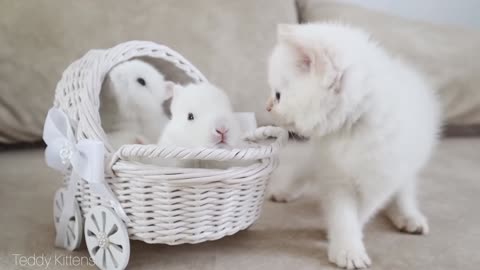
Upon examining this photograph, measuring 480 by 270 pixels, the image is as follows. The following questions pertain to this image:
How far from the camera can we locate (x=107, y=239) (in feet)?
3.38

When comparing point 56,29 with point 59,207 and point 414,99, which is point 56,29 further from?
point 414,99

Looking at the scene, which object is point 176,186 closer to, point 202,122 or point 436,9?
point 202,122

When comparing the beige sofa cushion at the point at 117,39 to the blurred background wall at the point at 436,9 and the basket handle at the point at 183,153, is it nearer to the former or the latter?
the blurred background wall at the point at 436,9

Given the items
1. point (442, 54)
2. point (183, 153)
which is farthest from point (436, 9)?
point (183, 153)

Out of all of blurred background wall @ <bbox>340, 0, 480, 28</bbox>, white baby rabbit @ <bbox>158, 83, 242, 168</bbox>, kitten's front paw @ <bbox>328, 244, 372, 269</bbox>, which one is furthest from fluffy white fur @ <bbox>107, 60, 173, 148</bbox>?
blurred background wall @ <bbox>340, 0, 480, 28</bbox>

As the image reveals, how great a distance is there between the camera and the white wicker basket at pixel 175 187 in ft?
3.22

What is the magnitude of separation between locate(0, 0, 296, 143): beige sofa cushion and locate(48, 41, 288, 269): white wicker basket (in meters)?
0.76

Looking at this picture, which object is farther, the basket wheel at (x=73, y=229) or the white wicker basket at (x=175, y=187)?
the basket wheel at (x=73, y=229)

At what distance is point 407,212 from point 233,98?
0.83m

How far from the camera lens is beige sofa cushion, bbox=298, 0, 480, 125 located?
215 centimetres

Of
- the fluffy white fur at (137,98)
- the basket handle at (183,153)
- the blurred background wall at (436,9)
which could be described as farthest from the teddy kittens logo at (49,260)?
the blurred background wall at (436,9)

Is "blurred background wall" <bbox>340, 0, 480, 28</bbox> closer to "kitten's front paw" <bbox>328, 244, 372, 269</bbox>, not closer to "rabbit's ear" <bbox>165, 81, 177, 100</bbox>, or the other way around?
"rabbit's ear" <bbox>165, 81, 177, 100</bbox>

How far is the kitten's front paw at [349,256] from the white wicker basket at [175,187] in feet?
0.63

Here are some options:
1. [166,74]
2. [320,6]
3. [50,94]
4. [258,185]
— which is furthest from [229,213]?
[320,6]
